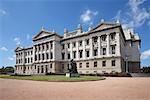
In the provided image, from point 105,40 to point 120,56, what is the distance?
22.4ft

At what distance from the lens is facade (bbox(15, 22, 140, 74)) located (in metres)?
48.3

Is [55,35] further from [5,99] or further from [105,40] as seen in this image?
[5,99]

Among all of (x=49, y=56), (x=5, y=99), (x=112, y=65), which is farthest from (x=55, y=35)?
(x=5, y=99)

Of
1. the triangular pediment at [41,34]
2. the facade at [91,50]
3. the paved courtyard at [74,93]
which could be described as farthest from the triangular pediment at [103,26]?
the paved courtyard at [74,93]

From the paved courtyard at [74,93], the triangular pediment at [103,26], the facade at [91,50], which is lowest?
the paved courtyard at [74,93]

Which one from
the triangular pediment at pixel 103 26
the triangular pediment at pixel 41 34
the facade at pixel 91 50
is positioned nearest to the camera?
the facade at pixel 91 50

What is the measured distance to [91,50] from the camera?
175ft

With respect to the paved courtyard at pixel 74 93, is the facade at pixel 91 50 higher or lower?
higher

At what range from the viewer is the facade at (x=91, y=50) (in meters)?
48.3

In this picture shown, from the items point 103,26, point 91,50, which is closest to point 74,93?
point 103,26

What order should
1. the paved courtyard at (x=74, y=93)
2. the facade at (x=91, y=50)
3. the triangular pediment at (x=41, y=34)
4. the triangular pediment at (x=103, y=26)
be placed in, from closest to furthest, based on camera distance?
the paved courtyard at (x=74, y=93)
the facade at (x=91, y=50)
the triangular pediment at (x=103, y=26)
the triangular pediment at (x=41, y=34)

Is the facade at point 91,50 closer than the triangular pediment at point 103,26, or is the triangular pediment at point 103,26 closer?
the facade at point 91,50

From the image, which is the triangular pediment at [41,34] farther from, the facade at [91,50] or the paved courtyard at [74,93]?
the paved courtyard at [74,93]

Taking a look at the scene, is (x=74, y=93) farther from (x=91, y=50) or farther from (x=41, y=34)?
(x=41, y=34)
